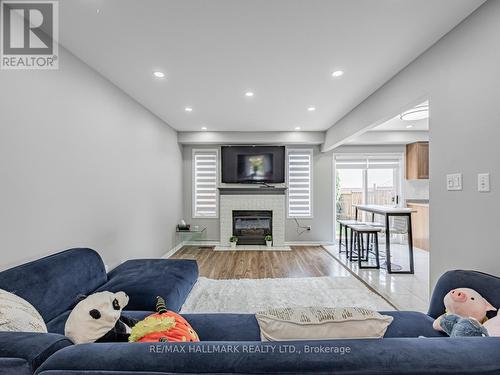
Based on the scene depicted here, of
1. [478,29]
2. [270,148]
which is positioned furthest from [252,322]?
[270,148]

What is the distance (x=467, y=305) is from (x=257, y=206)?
15.0 ft

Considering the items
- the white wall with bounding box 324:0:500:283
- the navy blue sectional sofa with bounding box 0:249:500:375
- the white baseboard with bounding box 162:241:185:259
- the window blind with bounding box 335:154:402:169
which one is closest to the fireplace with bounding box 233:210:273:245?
the white baseboard with bounding box 162:241:185:259

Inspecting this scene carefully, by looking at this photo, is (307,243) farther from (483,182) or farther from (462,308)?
(462,308)

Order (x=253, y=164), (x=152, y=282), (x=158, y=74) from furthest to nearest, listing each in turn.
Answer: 1. (x=253, y=164)
2. (x=158, y=74)
3. (x=152, y=282)

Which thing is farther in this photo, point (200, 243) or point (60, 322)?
point (200, 243)

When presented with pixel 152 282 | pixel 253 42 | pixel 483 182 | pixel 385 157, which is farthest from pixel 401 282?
pixel 253 42

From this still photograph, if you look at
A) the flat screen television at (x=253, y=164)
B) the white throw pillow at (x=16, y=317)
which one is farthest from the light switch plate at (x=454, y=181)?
the flat screen television at (x=253, y=164)

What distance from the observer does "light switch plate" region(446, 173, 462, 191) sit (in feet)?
6.30

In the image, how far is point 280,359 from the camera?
2.46ft

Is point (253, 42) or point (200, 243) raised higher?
point (253, 42)

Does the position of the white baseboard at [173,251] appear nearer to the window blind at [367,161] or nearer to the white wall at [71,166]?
the white wall at [71,166]

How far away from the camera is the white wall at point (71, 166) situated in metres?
1.77

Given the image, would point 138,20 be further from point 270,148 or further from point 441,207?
point 270,148

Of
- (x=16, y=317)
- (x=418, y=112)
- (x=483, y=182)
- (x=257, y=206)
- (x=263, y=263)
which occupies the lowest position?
(x=263, y=263)
